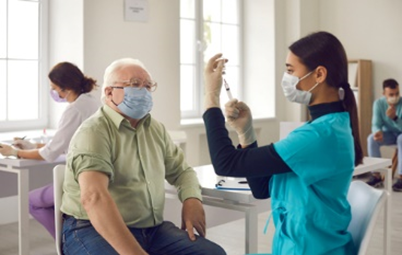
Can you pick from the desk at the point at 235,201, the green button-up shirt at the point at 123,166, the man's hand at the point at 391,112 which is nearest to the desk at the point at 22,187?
the desk at the point at 235,201

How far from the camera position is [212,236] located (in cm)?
411

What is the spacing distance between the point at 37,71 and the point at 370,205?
3827mm

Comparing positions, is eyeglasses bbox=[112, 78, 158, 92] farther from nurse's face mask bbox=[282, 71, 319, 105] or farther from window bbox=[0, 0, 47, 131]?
window bbox=[0, 0, 47, 131]

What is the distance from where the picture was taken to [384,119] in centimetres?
625

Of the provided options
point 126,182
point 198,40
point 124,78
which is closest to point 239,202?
point 126,182

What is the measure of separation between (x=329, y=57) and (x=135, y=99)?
855 mm

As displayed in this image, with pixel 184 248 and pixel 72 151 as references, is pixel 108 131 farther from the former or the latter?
pixel 184 248

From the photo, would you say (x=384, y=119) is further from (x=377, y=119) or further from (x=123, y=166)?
(x=123, y=166)

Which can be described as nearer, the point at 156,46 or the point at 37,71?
the point at 37,71

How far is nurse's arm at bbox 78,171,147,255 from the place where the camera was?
5.96ft

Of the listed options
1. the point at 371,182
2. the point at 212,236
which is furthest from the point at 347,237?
the point at 371,182

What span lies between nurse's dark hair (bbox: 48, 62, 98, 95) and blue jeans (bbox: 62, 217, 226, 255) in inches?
67.6

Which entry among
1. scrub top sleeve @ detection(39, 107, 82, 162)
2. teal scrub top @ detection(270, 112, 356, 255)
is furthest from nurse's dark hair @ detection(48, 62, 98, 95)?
teal scrub top @ detection(270, 112, 356, 255)

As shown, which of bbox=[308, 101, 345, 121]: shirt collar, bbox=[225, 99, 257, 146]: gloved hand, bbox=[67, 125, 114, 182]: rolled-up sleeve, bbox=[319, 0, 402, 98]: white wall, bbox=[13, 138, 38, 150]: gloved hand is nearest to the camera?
bbox=[308, 101, 345, 121]: shirt collar
